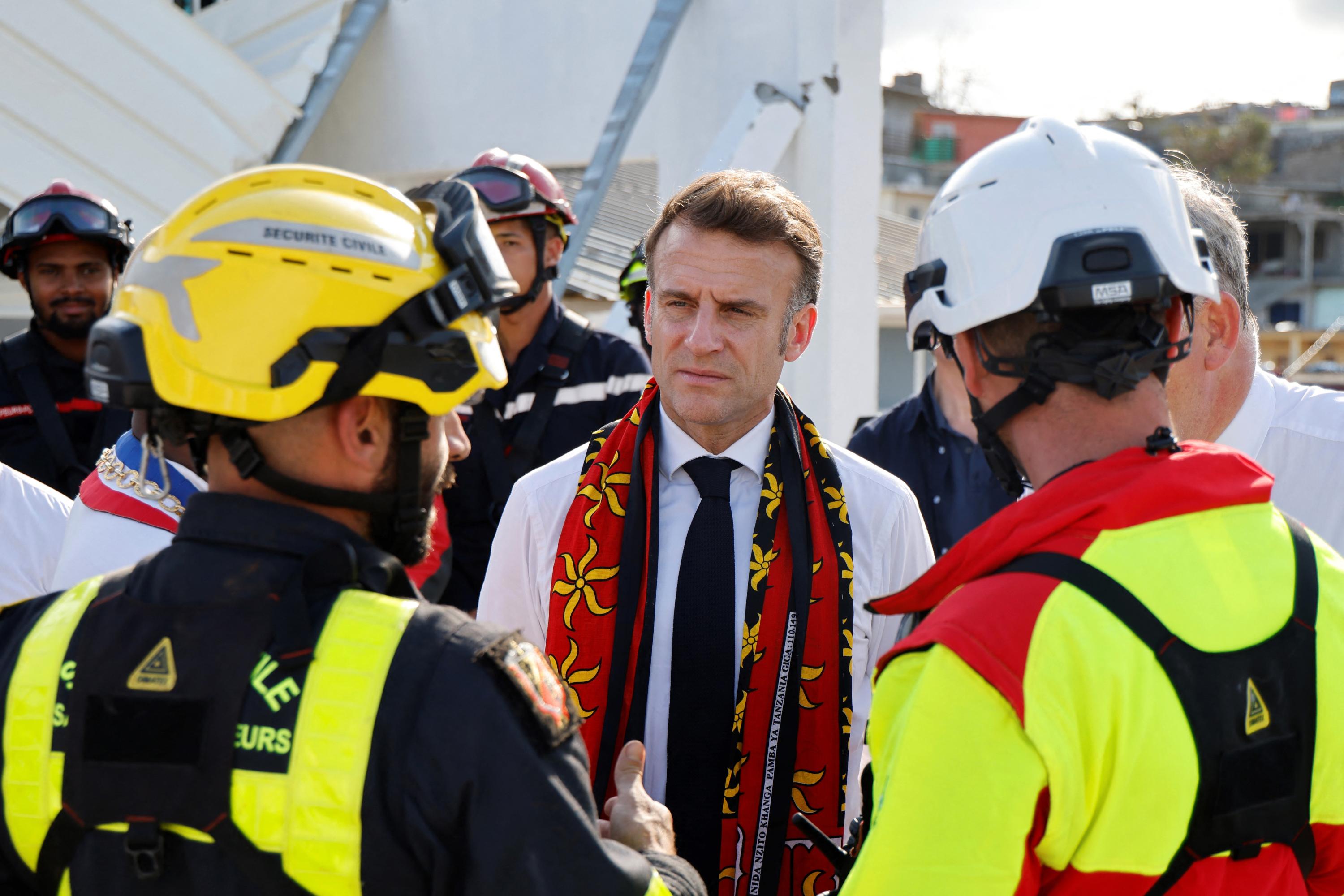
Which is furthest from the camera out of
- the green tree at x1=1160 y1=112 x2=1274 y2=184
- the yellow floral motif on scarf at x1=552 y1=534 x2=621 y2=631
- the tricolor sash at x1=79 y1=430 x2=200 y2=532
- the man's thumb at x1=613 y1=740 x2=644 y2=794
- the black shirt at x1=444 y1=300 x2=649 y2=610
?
the green tree at x1=1160 y1=112 x2=1274 y2=184

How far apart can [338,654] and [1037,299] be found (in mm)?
1042

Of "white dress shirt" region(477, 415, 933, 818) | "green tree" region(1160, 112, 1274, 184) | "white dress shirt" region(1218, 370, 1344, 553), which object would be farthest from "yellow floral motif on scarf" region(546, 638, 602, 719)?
"green tree" region(1160, 112, 1274, 184)

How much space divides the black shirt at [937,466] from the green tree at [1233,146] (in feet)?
124

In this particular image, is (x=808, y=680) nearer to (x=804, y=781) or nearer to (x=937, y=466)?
(x=804, y=781)

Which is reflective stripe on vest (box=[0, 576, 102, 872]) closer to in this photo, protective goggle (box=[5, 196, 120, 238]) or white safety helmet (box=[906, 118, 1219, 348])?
white safety helmet (box=[906, 118, 1219, 348])

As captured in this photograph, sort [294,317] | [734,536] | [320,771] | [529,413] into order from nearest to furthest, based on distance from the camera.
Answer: [320,771]
[294,317]
[734,536]
[529,413]

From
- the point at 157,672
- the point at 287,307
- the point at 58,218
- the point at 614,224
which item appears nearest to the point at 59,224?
the point at 58,218

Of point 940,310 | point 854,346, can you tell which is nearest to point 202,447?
point 940,310

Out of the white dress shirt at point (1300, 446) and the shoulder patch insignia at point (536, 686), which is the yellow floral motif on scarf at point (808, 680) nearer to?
the shoulder patch insignia at point (536, 686)

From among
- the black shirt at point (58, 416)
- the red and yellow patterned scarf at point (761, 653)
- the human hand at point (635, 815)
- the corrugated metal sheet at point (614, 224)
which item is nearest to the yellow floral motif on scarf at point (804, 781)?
the red and yellow patterned scarf at point (761, 653)

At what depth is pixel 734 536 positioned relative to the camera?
255cm

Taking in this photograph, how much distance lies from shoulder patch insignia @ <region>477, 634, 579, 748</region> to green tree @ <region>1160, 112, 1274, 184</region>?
1608 inches

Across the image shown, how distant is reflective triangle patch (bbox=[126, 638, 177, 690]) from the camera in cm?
140

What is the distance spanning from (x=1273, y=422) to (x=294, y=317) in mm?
2333
